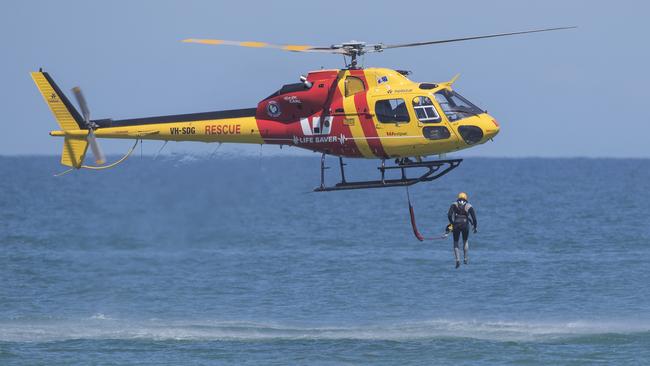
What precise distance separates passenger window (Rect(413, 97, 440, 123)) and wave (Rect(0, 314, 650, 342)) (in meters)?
9.23

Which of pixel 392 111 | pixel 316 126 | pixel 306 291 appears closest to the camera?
pixel 392 111

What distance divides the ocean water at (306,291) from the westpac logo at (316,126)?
17.4 ft

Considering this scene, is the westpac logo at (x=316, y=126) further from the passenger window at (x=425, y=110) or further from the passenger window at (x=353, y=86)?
the passenger window at (x=425, y=110)

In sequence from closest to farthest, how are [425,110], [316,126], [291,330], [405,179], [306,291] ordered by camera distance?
[425,110] → [405,179] → [316,126] → [291,330] → [306,291]

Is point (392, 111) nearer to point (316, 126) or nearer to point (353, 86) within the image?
point (353, 86)

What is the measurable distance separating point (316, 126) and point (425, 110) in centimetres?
288

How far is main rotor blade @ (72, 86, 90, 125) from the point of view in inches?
1140

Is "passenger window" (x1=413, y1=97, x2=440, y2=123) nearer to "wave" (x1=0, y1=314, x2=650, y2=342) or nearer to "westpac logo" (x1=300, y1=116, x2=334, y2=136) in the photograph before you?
"westpac logo" (x1=300, y1=116, x2=334, y2=136)

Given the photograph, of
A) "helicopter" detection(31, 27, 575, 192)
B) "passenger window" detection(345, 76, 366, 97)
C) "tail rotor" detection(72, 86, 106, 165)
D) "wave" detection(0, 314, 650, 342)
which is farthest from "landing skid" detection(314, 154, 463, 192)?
"wave" detection(0, 314, 650, 342)

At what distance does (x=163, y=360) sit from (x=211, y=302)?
10114mm

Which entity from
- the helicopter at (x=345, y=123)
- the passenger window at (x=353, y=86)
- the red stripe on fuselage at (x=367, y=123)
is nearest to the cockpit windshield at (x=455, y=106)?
the helicopter at (x=345, y=123)

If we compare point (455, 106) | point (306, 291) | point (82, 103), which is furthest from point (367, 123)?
point (306, 291)

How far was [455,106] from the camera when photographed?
27.0 meters

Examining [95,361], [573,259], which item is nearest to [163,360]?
[95,361]
